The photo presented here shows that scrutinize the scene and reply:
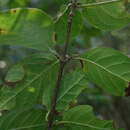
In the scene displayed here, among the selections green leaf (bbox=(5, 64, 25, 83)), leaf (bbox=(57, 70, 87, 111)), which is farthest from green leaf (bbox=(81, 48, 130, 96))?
green leaf (bbox=(5, 64, 25, 83))

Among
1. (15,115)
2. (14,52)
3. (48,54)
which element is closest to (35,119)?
(15,115)

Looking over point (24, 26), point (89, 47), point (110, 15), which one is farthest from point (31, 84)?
point (89, 47)

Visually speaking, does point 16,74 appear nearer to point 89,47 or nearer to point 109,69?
point 109,69

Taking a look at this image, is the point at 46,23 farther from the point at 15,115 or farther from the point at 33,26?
the point at 15,115

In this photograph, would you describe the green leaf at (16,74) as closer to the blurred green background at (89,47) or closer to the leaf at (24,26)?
the leaf at (24,26)

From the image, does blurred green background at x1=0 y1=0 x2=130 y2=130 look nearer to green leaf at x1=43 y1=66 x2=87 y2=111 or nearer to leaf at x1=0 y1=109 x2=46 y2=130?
green leaf at x1=43 y1=66 x2=87 y2=111

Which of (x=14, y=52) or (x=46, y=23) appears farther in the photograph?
(x=14, y=52)

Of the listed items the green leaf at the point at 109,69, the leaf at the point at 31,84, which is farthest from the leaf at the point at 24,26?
the green leaf at the point at 109,69

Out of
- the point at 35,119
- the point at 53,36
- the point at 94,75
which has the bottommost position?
the point at 35,119
